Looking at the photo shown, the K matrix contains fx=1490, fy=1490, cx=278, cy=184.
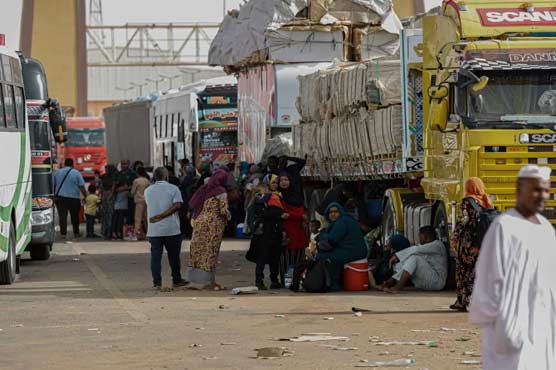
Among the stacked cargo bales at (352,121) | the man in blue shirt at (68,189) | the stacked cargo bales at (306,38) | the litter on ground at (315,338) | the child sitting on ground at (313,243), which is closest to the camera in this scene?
the litter on ground at (315,338)

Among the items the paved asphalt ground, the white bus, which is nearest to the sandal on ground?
the paved asphalt ground

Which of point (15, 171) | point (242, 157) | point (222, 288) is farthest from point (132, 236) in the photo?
point (222, 288)

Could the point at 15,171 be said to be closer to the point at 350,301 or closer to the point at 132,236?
the point at 350,301

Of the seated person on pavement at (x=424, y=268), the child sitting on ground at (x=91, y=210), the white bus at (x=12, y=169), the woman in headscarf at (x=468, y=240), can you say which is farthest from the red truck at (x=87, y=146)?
the woman in headscarf at (x=468, y=240)

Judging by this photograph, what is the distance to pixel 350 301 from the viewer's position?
669 inches

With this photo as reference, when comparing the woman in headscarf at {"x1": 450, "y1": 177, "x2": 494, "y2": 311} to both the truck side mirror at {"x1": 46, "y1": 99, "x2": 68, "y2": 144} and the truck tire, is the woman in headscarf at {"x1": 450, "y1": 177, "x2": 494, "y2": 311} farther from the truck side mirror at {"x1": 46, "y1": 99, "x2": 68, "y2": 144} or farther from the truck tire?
the truck side mirror at {"x1": 46, "y1": 99, "x2": 68, "y2": 144}

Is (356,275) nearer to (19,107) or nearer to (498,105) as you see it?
(498,105)

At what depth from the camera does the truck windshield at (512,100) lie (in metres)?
17.0

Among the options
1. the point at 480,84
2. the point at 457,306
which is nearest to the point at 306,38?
the point at 480,84

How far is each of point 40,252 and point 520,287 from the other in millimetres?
19287

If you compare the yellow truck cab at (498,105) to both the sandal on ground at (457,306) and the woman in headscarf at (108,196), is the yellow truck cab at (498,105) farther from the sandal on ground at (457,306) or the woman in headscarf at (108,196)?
the woman in headscarf at (108,196)

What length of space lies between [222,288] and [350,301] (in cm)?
261

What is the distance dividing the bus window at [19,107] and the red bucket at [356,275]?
5.88m

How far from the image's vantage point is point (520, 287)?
7211mm
